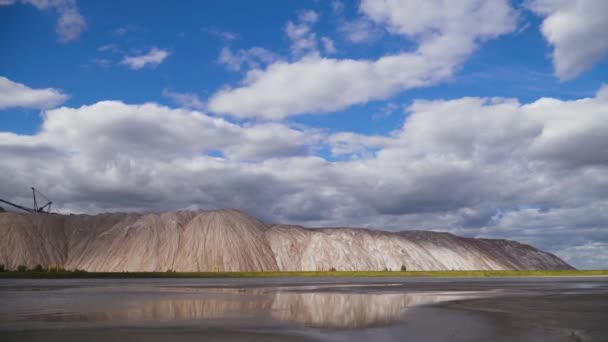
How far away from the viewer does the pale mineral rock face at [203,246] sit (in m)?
127

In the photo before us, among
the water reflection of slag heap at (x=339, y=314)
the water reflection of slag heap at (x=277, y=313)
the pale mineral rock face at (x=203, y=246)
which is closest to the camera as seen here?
the water reflection of slag heap at (x=339, y=314)

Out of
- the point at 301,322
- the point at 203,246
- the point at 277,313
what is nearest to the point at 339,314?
the point at 277,313

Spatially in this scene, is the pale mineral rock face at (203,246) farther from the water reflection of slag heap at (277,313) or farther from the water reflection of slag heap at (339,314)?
the water reflection of slag heap at (339,314)

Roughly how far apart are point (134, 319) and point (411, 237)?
144559 mm

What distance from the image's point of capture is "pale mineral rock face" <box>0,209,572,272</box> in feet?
416

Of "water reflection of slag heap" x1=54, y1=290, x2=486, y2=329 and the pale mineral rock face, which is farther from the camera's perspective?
the pale mineral rock face

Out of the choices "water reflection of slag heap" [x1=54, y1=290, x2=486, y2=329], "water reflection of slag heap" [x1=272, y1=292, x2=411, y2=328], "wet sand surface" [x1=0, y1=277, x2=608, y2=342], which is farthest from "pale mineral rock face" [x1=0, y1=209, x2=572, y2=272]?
"wet sand surface" [x1=0, y1=277, x2=608, y2=342]

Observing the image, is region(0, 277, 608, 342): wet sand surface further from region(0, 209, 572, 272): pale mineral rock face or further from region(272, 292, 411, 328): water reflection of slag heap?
region(0, 209, 572, 272): pale mineral rock face

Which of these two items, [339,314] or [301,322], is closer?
[301,322]

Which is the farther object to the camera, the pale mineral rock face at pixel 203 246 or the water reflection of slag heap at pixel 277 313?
the pale mineral rock face at pixel 203 246

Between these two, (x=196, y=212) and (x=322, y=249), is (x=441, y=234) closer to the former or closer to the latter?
(x=322, y=249)

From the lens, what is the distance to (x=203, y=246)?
424ft

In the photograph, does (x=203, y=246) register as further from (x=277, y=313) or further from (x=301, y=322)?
(x=301, y=322)

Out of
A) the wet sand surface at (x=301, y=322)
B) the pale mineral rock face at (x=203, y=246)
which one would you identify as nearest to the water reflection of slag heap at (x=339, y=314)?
the wet sand surface at (x=301, y=322)
